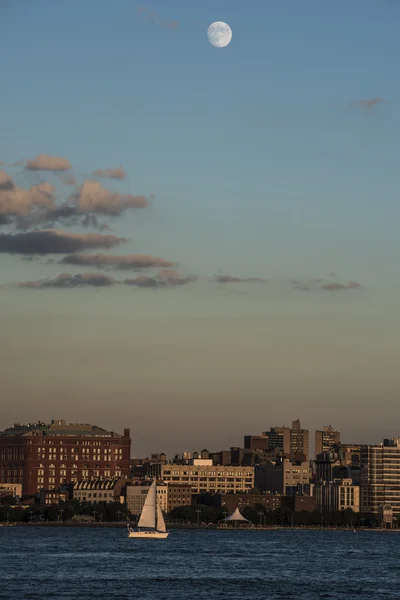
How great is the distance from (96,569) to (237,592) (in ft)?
89.0

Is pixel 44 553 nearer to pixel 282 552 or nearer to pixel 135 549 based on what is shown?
pixel 135 549

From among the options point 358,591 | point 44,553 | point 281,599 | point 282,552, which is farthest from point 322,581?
point 282,552

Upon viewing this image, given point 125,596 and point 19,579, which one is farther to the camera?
point 19,579

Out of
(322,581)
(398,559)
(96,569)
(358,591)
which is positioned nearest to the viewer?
(358,591)

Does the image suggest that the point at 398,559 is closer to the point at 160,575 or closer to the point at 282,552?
the point at 282,552

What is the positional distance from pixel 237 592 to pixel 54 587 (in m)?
13.8

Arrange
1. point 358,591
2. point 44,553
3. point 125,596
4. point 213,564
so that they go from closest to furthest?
point 125,596 → point 358,591 → point 213,564 → point 44,553

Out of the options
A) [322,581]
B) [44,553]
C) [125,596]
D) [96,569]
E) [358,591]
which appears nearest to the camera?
[125,596]

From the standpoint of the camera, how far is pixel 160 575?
130 metres

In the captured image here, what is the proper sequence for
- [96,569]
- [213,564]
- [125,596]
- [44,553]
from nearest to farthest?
[125,596] → [96,569] → [213,564] → [44,553]

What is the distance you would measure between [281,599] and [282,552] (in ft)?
277

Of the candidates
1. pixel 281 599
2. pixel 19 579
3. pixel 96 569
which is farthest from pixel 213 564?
pixel 281 599

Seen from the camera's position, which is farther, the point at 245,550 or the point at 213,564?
the point at 245,550

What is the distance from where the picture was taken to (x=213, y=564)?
5906 inches
